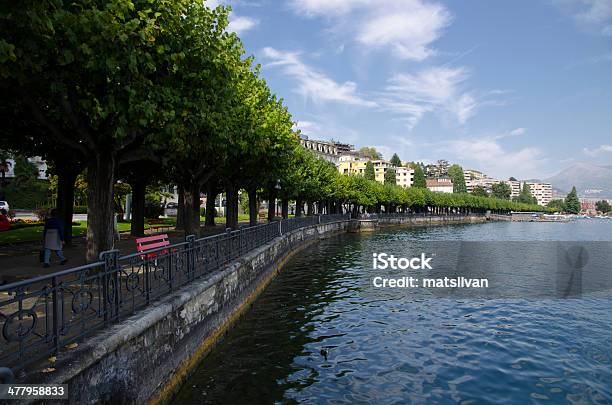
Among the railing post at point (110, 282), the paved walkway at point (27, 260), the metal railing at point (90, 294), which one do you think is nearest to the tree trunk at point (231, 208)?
the paved walkway at point (27, 260)

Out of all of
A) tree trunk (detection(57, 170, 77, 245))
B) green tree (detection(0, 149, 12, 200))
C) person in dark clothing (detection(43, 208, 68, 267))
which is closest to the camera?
person in dark clothing (detection(43, 208, 68, 267))

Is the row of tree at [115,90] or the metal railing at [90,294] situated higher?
the row of tree at [115,90]

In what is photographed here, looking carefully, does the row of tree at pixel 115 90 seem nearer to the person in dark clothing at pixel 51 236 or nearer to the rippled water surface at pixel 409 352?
the person in dark clothing at pixel 51 236

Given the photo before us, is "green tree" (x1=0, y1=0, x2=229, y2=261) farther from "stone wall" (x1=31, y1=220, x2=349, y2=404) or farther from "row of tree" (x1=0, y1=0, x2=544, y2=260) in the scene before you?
"stone wall" (x1=31, y1=220, x2=349, y2=404)

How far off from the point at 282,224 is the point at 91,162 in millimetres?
18981

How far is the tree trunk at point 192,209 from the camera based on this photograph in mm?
Answer: 21609

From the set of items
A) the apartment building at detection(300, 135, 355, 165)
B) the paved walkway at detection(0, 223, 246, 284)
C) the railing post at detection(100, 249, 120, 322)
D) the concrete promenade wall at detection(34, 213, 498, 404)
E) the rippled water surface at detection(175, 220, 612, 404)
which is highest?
the apartment building at detection(300, 135, 355, 165)

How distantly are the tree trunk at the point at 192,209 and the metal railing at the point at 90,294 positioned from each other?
469 cm

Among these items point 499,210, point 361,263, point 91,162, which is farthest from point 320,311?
point 499,210

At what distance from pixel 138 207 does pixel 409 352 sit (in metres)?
20.8

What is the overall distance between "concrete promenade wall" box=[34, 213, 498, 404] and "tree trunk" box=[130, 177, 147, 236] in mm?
13912

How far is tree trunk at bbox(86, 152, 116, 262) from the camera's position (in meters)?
12.8

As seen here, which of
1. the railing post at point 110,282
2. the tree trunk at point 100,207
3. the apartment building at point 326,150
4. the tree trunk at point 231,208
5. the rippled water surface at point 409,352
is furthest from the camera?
the apartment building at point 326,150

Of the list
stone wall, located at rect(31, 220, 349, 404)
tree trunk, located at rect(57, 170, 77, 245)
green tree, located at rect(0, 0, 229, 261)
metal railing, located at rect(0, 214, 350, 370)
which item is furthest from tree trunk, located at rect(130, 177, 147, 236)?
stone wall, located at rect(31, 220, 349, 404)
